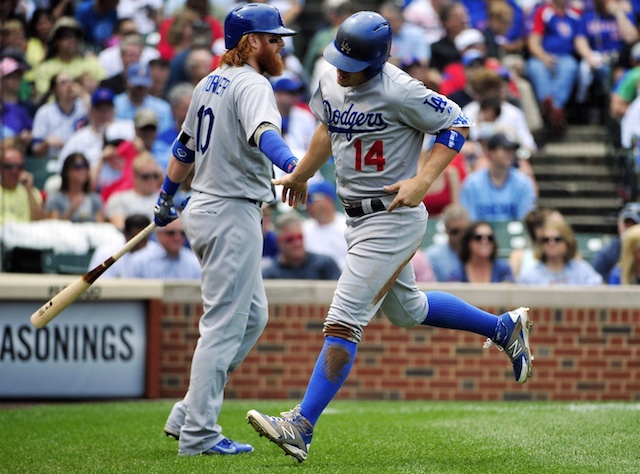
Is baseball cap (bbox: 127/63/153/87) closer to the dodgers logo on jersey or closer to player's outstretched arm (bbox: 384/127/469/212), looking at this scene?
the dodgers logo on jersey

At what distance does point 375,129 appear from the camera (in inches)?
221

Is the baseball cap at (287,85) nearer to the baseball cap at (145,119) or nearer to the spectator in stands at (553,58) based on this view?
the baseball cap at (145,119)

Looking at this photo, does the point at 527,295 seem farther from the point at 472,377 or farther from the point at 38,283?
the point at 38,283

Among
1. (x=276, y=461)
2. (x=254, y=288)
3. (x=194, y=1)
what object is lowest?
(x=276, y=461)

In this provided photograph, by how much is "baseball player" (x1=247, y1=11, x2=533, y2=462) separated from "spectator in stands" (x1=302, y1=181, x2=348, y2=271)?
17.1 feet

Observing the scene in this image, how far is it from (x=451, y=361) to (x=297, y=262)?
1.78 m

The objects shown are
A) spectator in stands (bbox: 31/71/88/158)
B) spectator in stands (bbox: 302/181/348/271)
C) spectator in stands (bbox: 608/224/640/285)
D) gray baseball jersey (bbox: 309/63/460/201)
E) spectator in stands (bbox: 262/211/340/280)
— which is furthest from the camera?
spectator in stands (bbox: 31/71/88/158)

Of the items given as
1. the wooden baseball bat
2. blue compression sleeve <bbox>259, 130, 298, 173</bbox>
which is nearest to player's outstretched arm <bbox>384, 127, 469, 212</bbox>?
blue compression sleeve <bbox>259, 130, 298, 173</bbox>

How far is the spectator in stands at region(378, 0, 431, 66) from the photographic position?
14227mm

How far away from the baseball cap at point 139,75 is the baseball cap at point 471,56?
11.9 ft

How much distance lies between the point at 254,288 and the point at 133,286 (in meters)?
3.18

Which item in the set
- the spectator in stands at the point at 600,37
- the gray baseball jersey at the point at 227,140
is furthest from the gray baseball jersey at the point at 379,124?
the spectator in stands at the point at 600,37

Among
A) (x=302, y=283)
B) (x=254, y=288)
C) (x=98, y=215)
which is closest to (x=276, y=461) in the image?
(x=254, y=288)

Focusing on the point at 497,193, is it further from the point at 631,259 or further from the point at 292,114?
the point at 292,114
